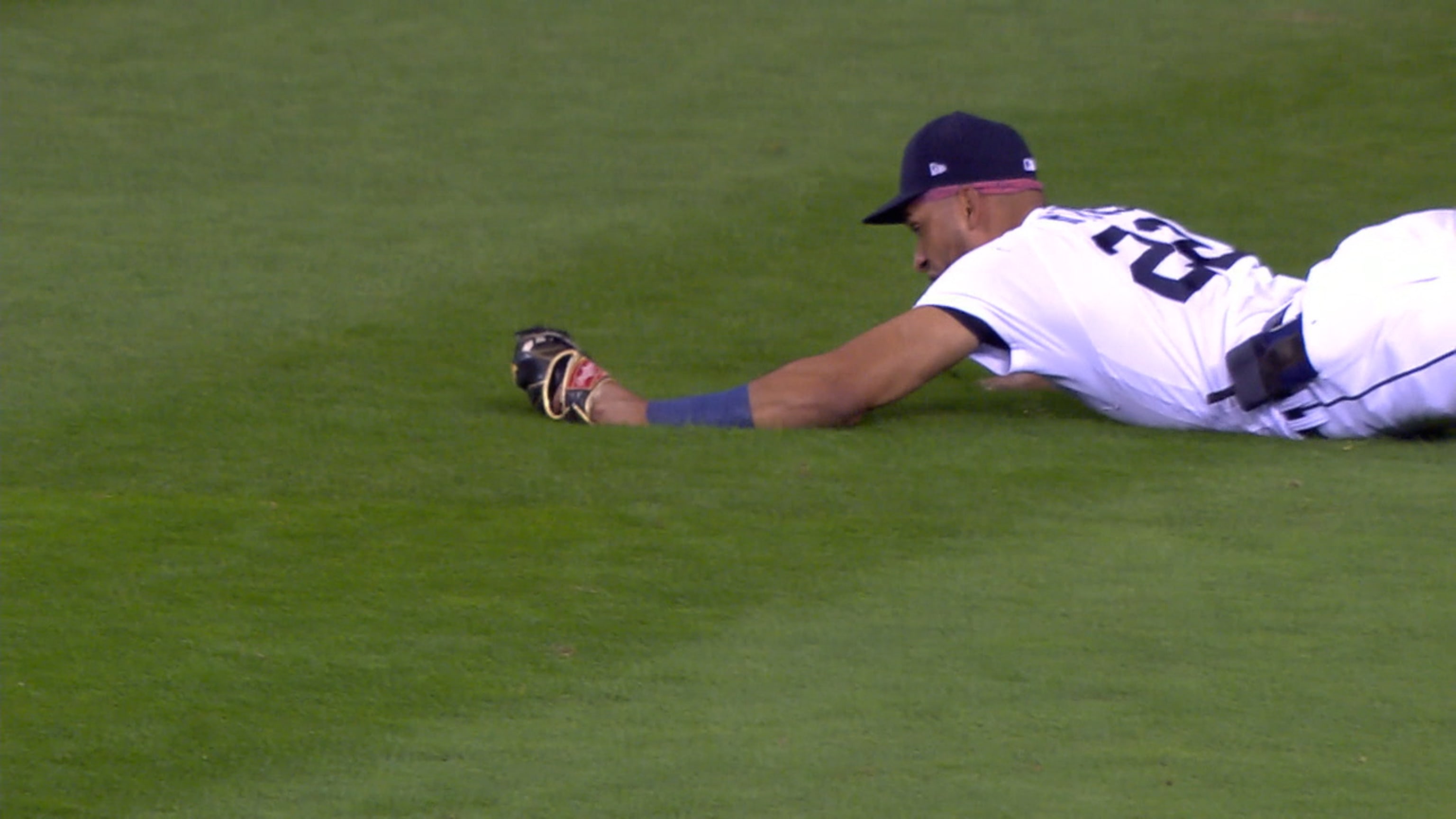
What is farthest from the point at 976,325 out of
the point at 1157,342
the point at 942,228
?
the point at 942,228

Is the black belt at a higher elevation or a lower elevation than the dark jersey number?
lower

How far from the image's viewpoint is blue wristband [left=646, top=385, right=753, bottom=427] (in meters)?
4.38

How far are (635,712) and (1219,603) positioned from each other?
1007mm

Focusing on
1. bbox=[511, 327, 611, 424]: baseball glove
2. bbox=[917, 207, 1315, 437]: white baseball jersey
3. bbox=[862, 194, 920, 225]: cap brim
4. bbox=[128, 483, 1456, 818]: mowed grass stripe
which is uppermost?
bbox=[862, 194, 920, 225]: cap brim

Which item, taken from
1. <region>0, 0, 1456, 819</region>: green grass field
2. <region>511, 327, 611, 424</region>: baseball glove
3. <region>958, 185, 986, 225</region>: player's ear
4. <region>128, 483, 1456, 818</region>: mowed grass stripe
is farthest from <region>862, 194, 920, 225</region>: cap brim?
<region>128, 483, 1456, 818</region>: mowed grass stripe

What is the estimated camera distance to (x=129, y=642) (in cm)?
322

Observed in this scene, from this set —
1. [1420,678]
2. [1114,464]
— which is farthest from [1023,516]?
[1420,678]

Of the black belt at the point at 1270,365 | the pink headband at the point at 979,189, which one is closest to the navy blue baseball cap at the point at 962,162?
the pink headband at the point at 979,189

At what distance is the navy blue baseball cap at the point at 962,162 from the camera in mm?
4711

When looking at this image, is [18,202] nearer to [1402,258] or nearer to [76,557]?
[76,557]

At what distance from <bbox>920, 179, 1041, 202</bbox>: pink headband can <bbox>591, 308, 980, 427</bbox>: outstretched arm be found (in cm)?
46

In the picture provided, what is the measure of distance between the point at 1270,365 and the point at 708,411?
1215mm

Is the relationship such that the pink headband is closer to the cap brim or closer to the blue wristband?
the cap brim

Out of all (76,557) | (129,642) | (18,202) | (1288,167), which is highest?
(18,202)
